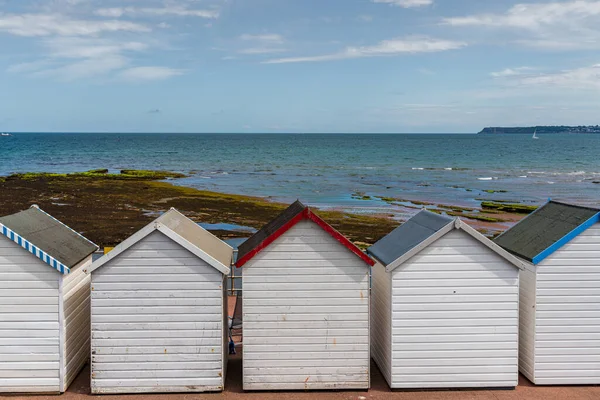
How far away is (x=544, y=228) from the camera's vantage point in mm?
12992

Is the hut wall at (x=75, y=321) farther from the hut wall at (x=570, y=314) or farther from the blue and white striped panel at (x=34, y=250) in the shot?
the hut wall at (x=570, y=314)

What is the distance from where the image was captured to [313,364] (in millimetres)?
11898

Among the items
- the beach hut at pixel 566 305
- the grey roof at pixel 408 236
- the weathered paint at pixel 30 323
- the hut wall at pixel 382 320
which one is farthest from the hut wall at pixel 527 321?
the weathered paint at pixel 30 323

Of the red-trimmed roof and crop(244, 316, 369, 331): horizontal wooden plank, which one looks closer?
the red-trimmed roof

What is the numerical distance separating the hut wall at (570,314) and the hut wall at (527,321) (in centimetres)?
11

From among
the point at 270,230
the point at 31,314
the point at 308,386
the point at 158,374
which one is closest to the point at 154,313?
the point at 158,374

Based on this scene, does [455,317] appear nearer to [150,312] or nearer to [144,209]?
[150,312]

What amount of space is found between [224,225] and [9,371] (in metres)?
24.8

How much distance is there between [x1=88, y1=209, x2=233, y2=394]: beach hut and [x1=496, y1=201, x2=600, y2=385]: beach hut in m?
6.36

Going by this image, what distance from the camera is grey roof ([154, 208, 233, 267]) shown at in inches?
477

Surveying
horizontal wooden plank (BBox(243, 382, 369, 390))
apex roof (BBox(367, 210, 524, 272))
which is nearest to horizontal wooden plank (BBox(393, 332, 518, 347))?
horizontal wooden plank (BBox(243, 382, 369, 390))

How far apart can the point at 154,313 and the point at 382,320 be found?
471cm

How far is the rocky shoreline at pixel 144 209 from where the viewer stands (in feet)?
115

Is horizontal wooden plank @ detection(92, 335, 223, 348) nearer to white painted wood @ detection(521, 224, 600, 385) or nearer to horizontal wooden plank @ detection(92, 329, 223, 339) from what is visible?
horizontal wooden plank @ detection(92, 329, 223, 339)
